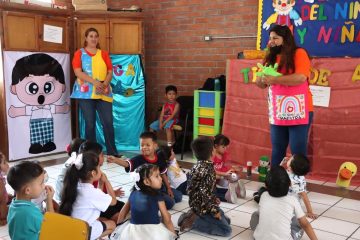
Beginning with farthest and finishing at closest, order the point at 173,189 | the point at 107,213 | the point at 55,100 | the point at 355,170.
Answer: the point at 55,100, the point at 355,170, the point at 173,189, the point at 107,213

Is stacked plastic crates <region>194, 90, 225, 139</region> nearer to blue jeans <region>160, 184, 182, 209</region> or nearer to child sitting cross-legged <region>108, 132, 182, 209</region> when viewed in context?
blue jeans <region>160, 184, 182, 209</region>

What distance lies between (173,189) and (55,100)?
246 centimetres

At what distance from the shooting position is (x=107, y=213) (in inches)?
111

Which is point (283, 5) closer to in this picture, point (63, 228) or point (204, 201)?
point (204, 201)

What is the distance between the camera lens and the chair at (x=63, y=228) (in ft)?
4.85

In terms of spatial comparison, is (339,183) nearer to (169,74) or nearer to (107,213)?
(107,213)

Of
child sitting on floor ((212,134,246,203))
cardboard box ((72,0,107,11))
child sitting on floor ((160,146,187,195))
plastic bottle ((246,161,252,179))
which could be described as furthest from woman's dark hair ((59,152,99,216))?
cardboard box ((72,0,107,11))

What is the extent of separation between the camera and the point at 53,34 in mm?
5059

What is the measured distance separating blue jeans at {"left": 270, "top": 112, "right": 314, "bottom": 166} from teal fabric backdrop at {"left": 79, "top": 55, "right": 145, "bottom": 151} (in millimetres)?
2558

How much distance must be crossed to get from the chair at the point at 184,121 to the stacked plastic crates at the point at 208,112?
0.70 feet

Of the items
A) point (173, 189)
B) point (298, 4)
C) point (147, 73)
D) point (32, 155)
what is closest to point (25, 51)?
point (32, 155)

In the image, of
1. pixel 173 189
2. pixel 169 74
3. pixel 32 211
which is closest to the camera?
pixel 32 211

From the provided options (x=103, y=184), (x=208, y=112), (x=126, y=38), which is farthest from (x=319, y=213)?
(x=126, y=38)

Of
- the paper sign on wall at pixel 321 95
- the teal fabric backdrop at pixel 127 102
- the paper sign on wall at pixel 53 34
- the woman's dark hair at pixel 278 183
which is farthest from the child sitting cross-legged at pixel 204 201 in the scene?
the paper sign on wall at pixel 53 34
